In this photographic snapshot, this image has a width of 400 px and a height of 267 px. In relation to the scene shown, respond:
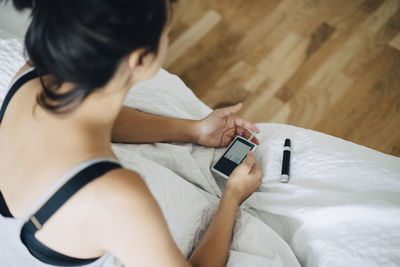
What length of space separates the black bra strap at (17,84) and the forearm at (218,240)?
48 cm

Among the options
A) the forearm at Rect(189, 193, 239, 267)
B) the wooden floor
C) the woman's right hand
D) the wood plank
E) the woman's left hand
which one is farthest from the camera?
the wood plank

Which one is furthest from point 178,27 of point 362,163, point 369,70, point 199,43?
point 362,163

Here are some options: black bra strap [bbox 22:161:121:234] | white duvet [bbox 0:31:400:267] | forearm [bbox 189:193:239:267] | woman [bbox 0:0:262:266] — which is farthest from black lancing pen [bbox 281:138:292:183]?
black bra strap [bbox 22:161:121:234]

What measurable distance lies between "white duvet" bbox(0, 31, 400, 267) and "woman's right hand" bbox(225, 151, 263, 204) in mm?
38

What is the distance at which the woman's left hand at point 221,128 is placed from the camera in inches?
37.2

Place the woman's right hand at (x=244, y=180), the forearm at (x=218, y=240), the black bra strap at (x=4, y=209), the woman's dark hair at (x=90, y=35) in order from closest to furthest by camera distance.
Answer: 1. the woman's dark hair at (x=90, y=35)
2. the black bra strap at (x=4, y=209)
3. the forearm at (x=218, y=240)
4. the woman's right hand at (x=244, y=180)

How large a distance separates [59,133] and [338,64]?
1364 mm

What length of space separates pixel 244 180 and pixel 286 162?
13 centimetres

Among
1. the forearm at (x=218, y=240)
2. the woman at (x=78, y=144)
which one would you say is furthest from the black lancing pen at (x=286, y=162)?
the woman at (x=78, y=144)

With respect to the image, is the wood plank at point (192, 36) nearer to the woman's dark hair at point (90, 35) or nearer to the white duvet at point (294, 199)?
the white duvet at point (294, 199)

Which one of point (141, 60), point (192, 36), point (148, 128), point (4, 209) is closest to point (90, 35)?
point (141, 60)

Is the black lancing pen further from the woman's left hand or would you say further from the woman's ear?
the woman's ear

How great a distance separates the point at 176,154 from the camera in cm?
90

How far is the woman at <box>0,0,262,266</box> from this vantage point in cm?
47
